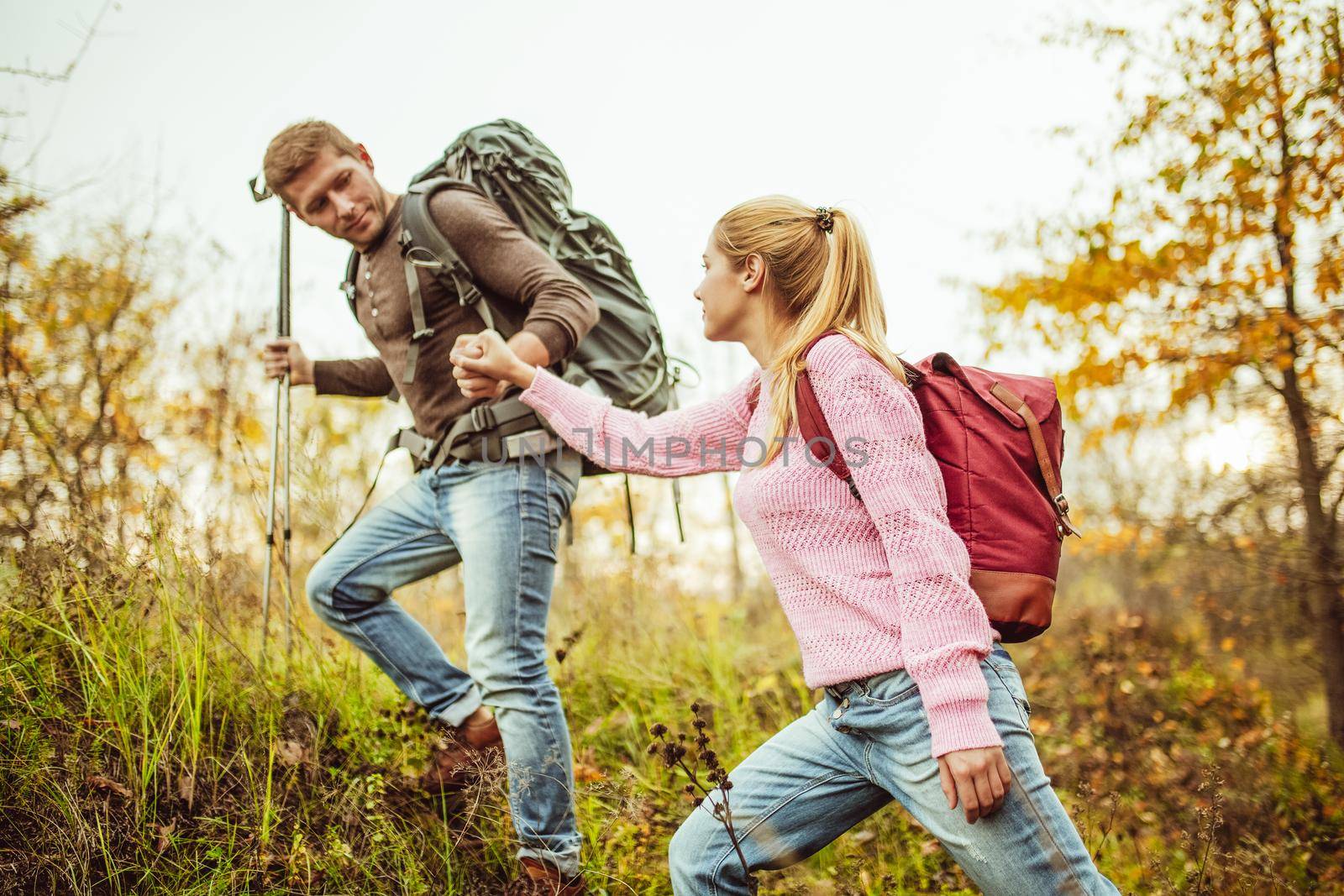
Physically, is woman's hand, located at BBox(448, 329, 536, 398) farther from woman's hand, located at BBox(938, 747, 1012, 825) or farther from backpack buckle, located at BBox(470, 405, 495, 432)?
woman's hand, located at BBox(938, 747, 1012, 825)

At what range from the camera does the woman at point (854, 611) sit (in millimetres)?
1662

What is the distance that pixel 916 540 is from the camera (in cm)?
173

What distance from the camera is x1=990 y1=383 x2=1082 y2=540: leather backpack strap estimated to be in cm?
188

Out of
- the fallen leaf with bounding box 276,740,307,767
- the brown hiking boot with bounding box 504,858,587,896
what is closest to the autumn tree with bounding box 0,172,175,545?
the fallen leaf with bounding box 276,740,307,767

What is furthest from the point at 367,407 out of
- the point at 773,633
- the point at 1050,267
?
the point at 1050,267

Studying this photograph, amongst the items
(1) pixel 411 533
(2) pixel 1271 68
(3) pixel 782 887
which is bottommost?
(3) pixel 782 887

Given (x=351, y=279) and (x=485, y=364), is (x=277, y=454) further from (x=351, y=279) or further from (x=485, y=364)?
(x=485, y=364)

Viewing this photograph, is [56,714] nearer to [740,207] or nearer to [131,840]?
[131,840]

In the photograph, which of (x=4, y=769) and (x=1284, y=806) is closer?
(x=4, y=769)

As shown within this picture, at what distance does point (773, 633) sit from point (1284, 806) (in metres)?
2.99

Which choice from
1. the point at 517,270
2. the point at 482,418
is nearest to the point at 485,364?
the point at 482,418

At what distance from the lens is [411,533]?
275 cm

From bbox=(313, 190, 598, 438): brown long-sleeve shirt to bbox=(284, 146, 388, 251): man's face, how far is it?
60mm

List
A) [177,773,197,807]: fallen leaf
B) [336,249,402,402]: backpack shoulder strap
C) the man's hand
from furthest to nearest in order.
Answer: the man's hand < [336,249,402,402]: backpack shoulder strap < [177,773,197,807]: fallen leaf
